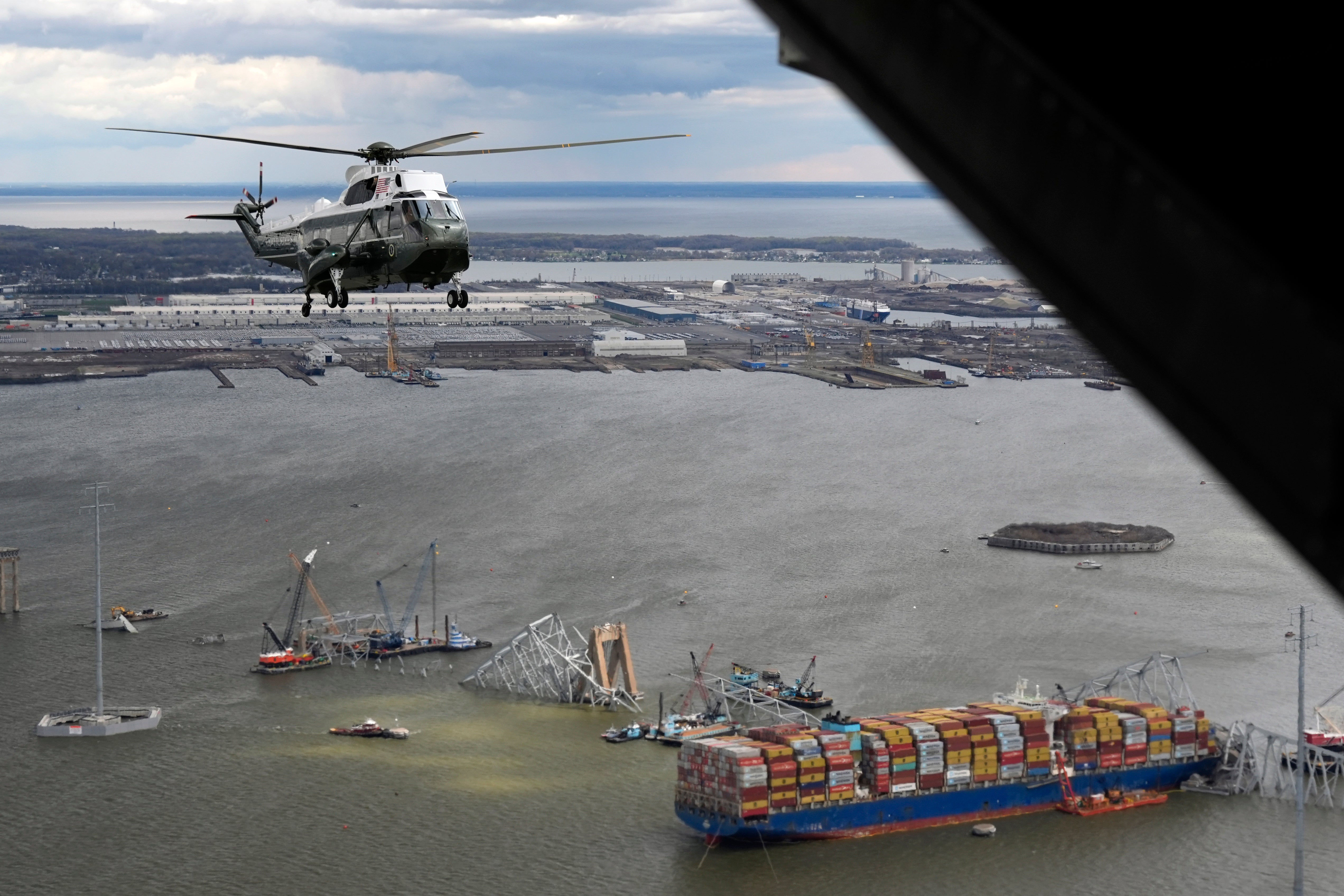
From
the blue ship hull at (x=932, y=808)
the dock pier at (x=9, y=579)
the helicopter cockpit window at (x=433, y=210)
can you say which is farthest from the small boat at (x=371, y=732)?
the helicopter cockpit window at (x=433, y=210)

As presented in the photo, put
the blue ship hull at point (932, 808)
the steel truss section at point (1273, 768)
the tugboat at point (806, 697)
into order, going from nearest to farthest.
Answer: the blue ship hull at point (932, 808), the steel truss section at point (1273, 768), the tugboat at point (806, 697)

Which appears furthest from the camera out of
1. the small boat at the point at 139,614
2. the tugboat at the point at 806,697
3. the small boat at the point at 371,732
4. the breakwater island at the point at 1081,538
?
the breakwater island at the point at 1081,538

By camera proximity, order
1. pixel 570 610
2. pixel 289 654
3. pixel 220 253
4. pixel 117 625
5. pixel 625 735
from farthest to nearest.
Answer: pixel 220 253
pixel 570 610
pixel 117 625
pixel 289 654
pixel 625 735

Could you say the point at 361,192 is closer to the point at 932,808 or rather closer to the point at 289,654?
the point at 932,808

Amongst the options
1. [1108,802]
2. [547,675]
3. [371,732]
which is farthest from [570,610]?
[1108,802]

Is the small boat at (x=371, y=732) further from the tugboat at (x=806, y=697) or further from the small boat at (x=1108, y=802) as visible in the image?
the small boat at (x=1108, y=802)

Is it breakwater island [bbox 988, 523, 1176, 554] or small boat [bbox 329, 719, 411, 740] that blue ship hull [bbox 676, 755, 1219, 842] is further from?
breakwater island [bbox 988, 523, 1176, 554]
